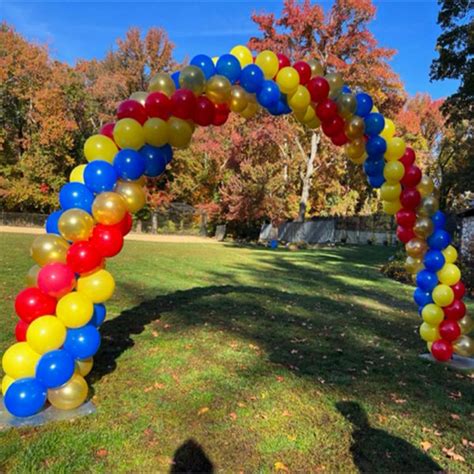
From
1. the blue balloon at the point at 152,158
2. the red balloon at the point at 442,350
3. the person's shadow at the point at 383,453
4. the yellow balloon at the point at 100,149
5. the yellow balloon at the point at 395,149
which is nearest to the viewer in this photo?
the person's shadow at the point at 383,453

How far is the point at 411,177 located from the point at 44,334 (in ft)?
15.7

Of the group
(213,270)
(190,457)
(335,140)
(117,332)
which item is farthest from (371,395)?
(213,270)

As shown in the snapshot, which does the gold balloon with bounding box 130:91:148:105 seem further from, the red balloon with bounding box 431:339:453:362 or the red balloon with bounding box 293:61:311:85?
the red balloon with bounding box 431:339:453:362

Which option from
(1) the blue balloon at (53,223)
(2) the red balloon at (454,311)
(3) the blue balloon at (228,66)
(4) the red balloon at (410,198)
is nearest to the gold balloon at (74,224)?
(1) the blue balloon at (53,223)

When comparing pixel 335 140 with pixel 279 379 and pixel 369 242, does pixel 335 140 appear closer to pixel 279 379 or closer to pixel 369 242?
pixel 279 379

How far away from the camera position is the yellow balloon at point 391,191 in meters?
5.71

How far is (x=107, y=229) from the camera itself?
4133mm

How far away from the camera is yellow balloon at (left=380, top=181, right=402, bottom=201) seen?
18.7ft

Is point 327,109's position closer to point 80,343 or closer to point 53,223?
point 53,223

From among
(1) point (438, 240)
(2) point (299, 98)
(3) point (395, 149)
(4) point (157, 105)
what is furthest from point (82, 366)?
(1) point (438, 240)

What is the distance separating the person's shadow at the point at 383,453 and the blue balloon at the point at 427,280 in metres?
2.54

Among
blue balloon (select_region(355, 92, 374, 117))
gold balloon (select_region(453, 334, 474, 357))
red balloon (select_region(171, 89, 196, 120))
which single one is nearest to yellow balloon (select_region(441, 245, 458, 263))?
gold balloon (select_region(453, 334, 474, 357))

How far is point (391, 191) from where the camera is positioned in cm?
572

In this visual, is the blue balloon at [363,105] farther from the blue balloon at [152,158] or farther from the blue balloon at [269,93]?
the blue balloon at [152,158]
